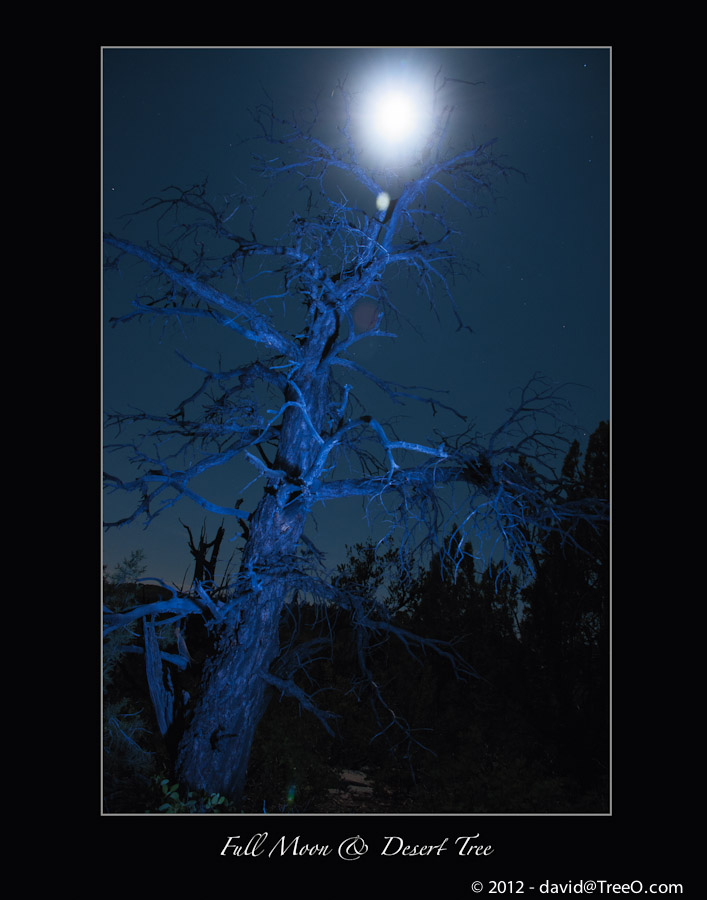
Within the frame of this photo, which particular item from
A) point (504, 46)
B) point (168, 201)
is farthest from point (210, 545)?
point (504, 46)

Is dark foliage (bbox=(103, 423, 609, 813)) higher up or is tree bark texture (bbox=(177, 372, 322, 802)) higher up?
tree bark texture (bbox=(177, 372, 322, 802))

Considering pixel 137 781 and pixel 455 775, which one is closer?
pixel 137 781

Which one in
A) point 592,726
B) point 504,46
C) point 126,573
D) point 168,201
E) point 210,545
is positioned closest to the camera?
point 504,46

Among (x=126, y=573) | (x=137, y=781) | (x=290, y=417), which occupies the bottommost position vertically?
(x=137, y=781)

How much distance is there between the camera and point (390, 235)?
20.7 ft

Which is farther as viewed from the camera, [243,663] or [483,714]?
[483,714]

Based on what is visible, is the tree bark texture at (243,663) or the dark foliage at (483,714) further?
the dark foliage at (483,714)

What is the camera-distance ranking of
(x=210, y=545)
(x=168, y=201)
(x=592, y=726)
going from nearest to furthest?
(x=168, y=201) → (x=210, y=545) → (x=592, y=726)

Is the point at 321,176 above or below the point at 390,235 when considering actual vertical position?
above

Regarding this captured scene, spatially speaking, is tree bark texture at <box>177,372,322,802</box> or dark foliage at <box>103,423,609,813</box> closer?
tree bark texture at <box>177,372,322,802</box>

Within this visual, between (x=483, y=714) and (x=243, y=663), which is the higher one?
(x=243, y=663)

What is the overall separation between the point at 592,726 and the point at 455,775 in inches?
113

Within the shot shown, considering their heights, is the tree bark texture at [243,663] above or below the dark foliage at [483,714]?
above

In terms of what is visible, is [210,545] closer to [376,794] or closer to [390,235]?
[390,235]
